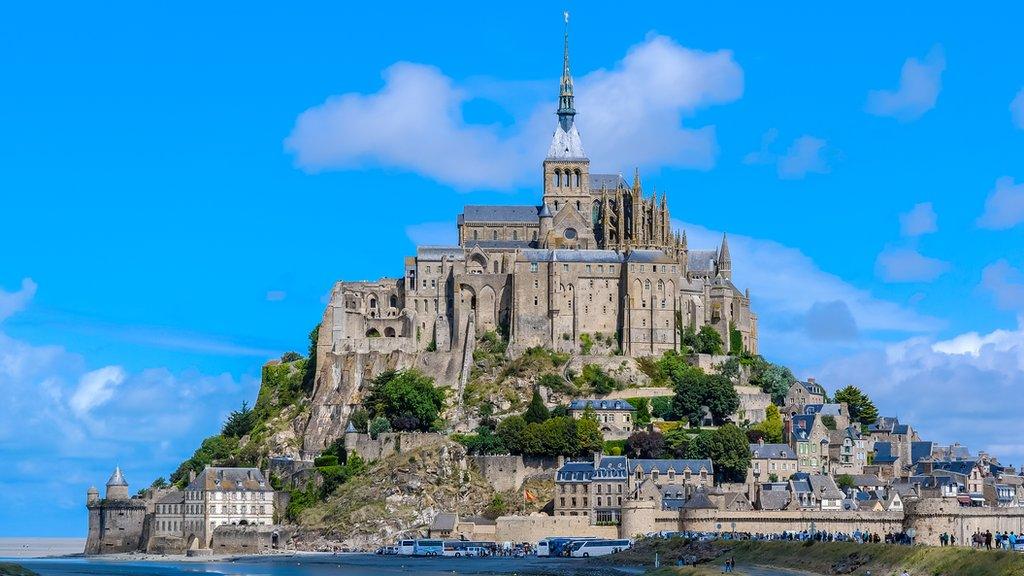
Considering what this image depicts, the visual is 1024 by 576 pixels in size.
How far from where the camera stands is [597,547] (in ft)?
309

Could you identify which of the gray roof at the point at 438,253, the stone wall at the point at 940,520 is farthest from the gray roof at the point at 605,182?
the stone wall at the point at 940,520

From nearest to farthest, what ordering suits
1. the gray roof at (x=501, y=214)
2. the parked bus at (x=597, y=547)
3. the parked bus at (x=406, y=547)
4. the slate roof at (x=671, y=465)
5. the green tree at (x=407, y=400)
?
the parked bus at (x=597, y=547) → the parked bus at (x=406, y=547) → the slate roof at (x=671, y=465) → the green tree at (x=407, y=400) → the gray roof at (x=501, y=214)

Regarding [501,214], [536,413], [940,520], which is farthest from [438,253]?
[940,520]

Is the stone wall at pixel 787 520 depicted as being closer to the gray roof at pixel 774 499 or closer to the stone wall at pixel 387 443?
the gray roof at pixel 774 499

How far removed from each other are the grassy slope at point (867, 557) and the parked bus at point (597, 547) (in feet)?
16.6

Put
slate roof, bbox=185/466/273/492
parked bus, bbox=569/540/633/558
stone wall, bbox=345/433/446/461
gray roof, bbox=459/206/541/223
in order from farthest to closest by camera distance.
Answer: gray roof, bbox=459/206/541/223 < stone wall, bbox=345/433/446/461 < slate roof, bbox=185/466/273/492 < parked bus, bbox=569/540/633/558

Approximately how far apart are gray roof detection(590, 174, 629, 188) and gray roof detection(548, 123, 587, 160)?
2.15m

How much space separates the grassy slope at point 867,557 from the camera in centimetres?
5653

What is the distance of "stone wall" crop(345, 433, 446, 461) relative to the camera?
109750mm

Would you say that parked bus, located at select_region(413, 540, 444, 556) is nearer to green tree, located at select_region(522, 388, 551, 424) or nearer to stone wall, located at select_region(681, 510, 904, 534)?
green tree, located at select_region(522, 388, 551, 424)

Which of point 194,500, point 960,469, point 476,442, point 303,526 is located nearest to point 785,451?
point 960,469

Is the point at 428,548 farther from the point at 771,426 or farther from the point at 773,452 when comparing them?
the point at 771,426

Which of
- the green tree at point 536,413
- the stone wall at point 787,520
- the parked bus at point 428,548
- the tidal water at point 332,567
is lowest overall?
the tidal water at point 332,567

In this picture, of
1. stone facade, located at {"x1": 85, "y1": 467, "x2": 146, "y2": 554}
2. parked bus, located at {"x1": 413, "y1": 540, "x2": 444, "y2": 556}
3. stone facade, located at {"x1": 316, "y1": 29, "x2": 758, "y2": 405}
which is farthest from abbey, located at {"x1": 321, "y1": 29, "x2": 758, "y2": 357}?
parked bus, located at {"x1": 413, "y1": 540, "x2": 444, "y2": 556}
